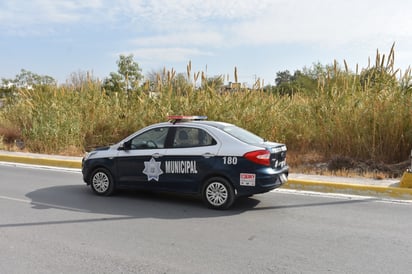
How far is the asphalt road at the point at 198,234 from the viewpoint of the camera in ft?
14.7

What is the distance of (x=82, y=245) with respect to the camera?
5.07m

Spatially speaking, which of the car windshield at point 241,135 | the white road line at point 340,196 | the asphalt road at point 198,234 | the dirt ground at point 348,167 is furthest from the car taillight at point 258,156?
the dirt ground at point 348,167

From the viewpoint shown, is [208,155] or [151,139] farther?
[151,139]

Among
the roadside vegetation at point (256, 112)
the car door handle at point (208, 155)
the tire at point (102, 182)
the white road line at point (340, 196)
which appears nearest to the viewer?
the car door handle at point (208, 155)

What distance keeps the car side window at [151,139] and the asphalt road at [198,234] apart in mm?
1114

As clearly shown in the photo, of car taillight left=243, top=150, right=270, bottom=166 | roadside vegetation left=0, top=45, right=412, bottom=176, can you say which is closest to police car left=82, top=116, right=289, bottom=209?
car taillight left=243, top=150, right=270, bottom=166

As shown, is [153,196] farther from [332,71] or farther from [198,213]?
[332,71]

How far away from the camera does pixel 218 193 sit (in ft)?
22.7

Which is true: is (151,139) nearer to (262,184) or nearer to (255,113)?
(262,184)

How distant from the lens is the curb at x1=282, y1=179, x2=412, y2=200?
8.01 m

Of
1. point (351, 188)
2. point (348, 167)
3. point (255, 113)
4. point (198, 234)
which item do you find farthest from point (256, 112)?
point (198, 234)

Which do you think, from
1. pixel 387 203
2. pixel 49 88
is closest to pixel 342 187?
pixel 387 203

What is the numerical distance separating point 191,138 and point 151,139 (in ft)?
2.90

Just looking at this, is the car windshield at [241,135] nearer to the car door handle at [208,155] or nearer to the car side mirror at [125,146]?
the car door handle at [208,155]
